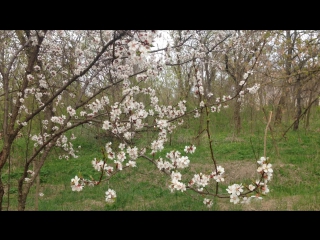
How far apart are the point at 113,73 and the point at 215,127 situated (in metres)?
8.14

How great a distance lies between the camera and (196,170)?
275 inches

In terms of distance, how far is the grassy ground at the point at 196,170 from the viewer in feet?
16.2

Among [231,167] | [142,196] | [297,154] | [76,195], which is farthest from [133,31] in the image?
[297,154]

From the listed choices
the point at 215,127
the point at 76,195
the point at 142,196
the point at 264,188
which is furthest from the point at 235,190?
the point at 215,127

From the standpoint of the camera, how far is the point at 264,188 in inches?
95.8

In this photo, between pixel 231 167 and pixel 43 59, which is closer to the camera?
pixel 43 59

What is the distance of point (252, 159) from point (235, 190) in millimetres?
5495

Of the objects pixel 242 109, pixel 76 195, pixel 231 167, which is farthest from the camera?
pixel 242 109

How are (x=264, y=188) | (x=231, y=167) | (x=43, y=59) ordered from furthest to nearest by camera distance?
(x=231, y=167), (x=43, y=59), (x=264, y=188)

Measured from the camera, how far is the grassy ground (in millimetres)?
4932

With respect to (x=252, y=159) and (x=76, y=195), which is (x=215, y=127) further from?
(x=76, y=195)

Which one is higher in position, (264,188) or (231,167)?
(264,188)

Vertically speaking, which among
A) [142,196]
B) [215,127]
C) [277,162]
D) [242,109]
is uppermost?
[242,109]

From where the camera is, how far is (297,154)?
7934 mm
